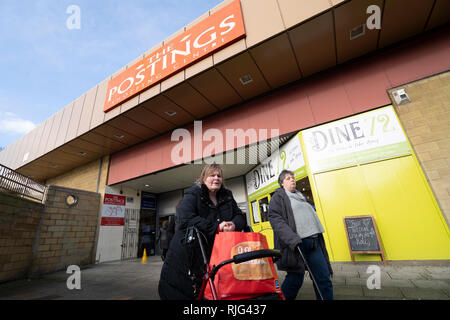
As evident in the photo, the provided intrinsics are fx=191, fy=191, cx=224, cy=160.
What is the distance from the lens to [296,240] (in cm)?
183

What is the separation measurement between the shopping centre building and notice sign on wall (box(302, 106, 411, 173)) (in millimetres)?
25

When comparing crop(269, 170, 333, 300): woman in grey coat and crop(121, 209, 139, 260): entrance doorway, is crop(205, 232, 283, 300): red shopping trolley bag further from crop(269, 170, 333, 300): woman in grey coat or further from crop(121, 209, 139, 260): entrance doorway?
crop(121, 209, 139, 260): entrance doorway

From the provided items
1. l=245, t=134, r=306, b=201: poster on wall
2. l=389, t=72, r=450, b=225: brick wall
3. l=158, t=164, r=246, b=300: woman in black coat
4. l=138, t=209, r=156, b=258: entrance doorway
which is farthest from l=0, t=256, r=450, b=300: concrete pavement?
l=138, t=209, r=156, b=258: entrance doorway

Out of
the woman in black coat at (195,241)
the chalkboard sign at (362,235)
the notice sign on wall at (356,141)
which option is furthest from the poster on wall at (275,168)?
the woman in black coat at (195,241)

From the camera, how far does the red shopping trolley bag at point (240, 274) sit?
3.61ft

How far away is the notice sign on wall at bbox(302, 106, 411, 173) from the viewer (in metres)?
4.38

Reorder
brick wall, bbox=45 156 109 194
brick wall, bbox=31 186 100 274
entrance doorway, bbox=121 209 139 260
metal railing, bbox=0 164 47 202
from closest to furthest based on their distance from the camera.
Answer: metal railing, bbox=0 164 47 202 < brick wall, bbox=31 186 100 274 < entrance doorway, bbox=121 209 139 260 < brick wall, bbox=45 156 109 194

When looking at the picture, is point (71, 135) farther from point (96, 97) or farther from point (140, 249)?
point (140, 249)

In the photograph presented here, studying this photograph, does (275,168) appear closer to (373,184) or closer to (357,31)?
(373,184)

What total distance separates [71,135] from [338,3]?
9.99 metres

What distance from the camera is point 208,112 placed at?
7.03 metres

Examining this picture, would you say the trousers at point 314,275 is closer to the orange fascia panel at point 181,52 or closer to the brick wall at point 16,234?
the orange fascia panel at point 181,52

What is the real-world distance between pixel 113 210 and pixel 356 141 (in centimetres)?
1005

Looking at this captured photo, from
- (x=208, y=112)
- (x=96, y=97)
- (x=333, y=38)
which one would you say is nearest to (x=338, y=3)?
(x=333, y=38)
